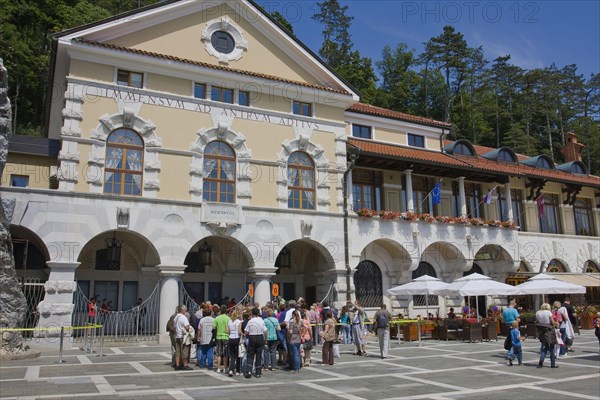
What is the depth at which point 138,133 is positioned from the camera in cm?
2183

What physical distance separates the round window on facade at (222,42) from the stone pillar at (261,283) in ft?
33.2

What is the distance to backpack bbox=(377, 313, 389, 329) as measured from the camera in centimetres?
1661

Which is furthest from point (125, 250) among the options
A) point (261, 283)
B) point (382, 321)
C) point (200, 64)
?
point (382, 321)

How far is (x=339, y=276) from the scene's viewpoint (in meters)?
24.8

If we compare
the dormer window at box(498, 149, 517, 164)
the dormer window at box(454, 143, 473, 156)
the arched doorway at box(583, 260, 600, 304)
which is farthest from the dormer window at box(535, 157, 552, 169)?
the arched doorway at box(583, 260, 600, 304)

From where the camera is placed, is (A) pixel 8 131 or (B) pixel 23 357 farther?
(A) pixel 8 131

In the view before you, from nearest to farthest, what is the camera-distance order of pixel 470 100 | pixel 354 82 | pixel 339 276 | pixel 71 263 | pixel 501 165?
pixel 71 263, pixel 339 276, pixel 501 165, pixel 354 82, pixel 470 100

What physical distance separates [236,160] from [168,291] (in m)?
6.37

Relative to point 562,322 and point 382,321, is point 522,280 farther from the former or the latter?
point 382,321

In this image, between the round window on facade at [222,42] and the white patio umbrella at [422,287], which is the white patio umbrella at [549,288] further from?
the round window on facade at [222,42]

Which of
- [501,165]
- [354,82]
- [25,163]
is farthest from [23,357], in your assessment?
[354,82]

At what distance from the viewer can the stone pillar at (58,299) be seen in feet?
61.5

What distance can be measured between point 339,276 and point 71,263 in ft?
38.1

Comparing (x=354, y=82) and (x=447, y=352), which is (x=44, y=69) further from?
(x=447, y=352)
